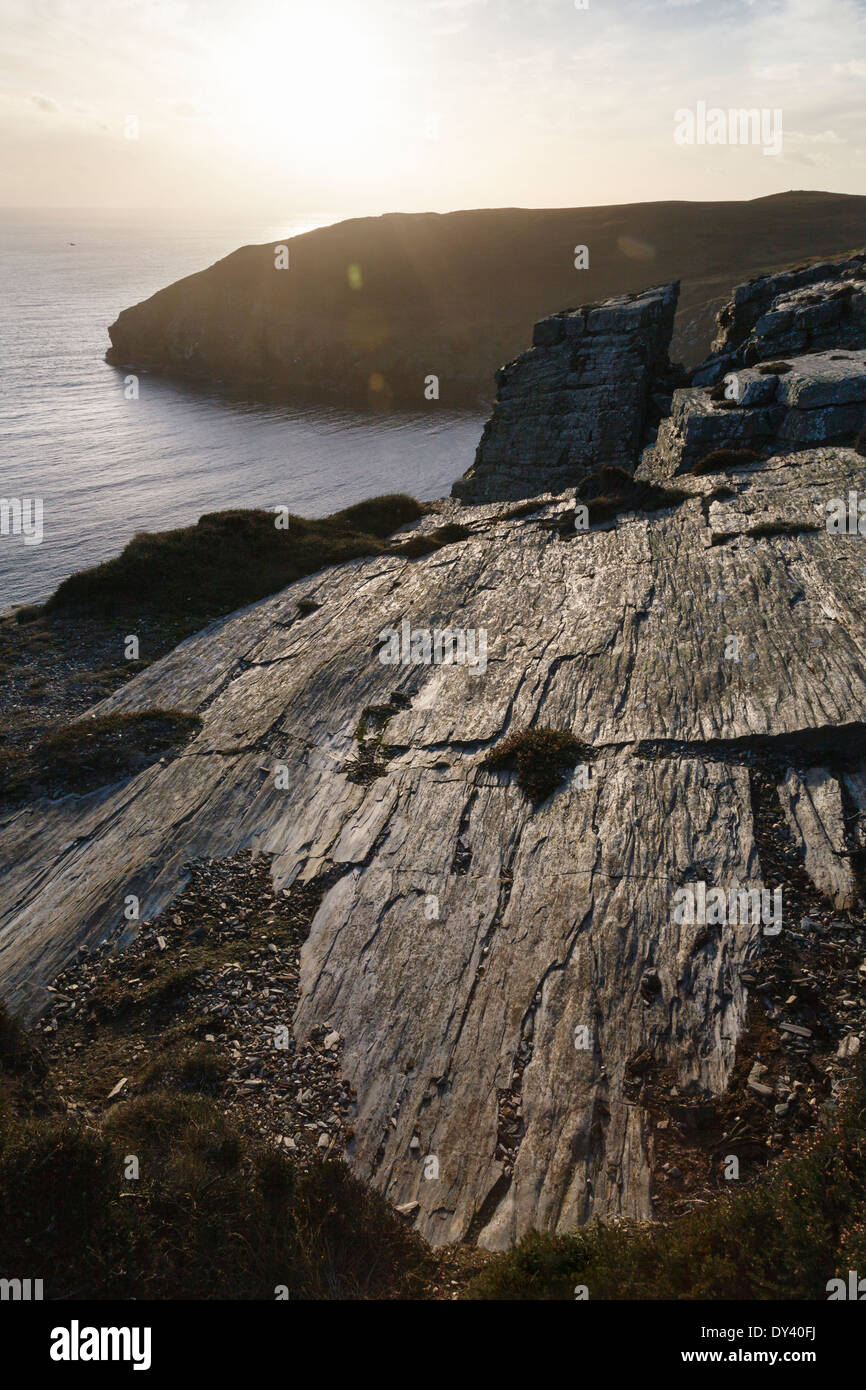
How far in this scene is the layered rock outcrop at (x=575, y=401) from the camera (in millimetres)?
54031

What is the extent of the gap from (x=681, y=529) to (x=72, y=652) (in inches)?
1074

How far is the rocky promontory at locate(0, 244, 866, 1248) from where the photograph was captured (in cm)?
1202

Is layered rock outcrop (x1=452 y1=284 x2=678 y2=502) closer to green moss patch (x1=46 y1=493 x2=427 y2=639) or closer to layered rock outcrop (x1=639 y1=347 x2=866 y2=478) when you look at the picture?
layered rock outcrop (x1=639 y1=347 x2=866 y2=478)

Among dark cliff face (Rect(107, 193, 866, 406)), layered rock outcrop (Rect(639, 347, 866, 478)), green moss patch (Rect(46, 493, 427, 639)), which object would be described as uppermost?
dark cliff face (Rect(107, 193, 866, 406))

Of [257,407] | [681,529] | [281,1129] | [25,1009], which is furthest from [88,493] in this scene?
[281,1129]

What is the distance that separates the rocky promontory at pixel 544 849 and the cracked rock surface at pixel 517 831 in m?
0.07

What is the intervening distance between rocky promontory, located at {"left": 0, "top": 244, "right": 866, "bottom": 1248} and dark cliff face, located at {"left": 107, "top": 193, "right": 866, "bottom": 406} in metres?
116

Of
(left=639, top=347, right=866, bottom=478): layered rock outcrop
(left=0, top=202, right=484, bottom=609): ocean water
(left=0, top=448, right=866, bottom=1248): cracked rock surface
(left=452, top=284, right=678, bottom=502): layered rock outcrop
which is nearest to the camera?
(left=0, top=448, right=866, bottom=1248): cracked rock surface

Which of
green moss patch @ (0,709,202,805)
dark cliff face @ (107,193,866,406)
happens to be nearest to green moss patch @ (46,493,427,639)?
green moss patch @ (0,709,202,805)

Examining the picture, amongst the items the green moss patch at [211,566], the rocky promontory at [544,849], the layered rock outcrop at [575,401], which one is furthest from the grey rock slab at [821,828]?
the layered rock outcrop at [575,401]

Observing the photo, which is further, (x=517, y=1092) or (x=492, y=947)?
(x=492, y=947)

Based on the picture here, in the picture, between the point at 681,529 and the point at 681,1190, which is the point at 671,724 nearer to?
the point at 681,1190

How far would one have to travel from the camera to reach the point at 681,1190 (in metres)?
10.8

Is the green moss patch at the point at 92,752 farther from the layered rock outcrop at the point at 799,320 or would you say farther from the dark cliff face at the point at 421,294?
the dark cliff face at the point at 421,294
